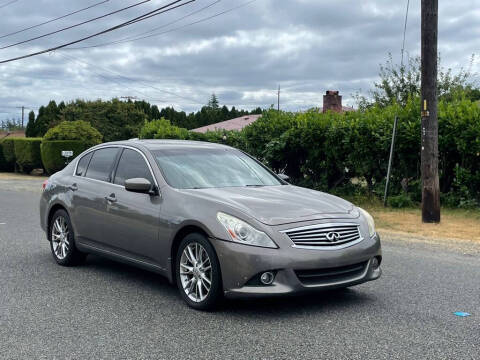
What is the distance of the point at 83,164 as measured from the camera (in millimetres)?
7824

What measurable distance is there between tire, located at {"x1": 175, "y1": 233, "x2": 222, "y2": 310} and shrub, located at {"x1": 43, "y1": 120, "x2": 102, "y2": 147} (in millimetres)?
29219

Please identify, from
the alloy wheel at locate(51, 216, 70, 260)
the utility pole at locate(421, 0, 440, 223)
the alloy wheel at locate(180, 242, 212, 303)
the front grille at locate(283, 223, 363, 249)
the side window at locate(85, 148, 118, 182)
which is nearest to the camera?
the front grille at locate(283, 223, 363, 249)

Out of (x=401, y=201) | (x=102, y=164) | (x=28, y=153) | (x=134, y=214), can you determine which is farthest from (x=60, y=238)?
(x=28, y=153)

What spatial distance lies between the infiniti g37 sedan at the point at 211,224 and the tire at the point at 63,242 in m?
0.02

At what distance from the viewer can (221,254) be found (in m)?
5.27

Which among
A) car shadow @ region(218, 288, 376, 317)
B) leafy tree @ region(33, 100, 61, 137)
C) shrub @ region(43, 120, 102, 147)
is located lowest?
car shadow @ region(218, 288, 376, 317)

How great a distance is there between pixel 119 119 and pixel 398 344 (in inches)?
2015

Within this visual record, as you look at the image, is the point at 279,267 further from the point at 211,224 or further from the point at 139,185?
the point at 139,185

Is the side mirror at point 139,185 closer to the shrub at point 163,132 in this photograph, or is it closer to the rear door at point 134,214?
the rear door at point 134,214

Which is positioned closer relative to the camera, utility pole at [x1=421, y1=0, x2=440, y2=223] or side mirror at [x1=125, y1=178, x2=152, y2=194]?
side mirror at [x1=125, y1=178, x2=152, y2=194]

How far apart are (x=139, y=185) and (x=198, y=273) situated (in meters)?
1.18

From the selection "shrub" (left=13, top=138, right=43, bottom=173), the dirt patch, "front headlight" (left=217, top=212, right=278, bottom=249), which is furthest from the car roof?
"shrub" (left=13, top=138, right=43, bottom=173)

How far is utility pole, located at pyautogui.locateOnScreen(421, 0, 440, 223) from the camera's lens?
1232 centimetres

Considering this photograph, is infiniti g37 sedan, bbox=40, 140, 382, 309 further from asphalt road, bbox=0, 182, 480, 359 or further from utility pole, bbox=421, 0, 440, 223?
utility pole, bbox=421, 0, 440, 223
